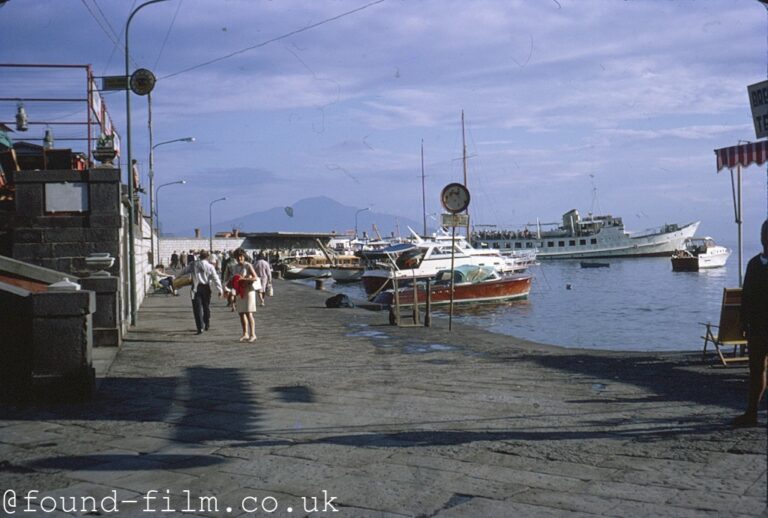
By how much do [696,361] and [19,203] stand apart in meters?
10.3

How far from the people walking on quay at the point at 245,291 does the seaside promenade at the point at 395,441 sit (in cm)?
265

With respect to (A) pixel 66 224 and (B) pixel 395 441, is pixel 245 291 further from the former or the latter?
(B) pixel 395 441

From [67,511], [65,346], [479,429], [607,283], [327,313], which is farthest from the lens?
[607,283]

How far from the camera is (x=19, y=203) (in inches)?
506

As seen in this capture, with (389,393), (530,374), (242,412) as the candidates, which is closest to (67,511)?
(242,412)

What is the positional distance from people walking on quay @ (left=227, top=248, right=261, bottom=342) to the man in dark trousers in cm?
900

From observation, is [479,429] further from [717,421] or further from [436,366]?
[436,366]

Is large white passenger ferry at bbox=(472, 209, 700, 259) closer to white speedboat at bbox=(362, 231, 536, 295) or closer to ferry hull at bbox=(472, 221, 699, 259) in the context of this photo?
ferry hull at bbox=(472, 221, 699, 259)

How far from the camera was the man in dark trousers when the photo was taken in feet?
21.2

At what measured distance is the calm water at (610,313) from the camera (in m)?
26.7

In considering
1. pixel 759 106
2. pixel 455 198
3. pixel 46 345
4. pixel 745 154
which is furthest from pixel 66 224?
pixel 759 106

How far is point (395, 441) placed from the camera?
6.30m

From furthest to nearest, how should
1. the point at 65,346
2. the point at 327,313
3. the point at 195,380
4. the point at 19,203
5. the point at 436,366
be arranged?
the point at 327,313
the point at 19,203
the point at 436,366
the point at 195,380
the point at 65,346

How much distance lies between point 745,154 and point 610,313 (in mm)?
29493
